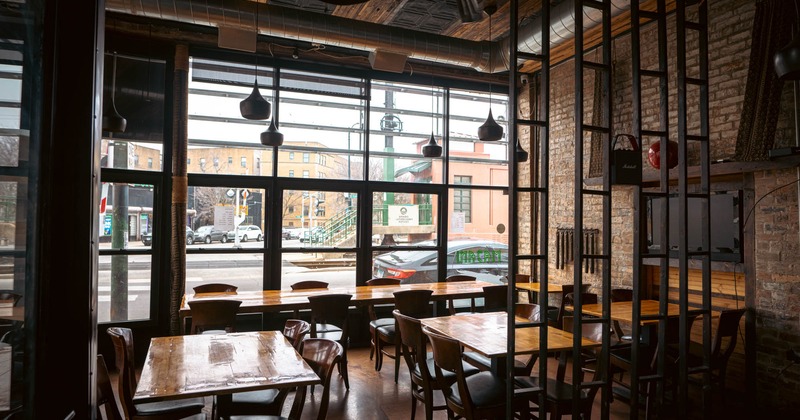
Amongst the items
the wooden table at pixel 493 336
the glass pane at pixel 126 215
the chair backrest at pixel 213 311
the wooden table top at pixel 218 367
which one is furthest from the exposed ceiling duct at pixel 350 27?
the wooden table top at pixel 218 367

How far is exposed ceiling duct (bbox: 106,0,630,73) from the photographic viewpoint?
441cm

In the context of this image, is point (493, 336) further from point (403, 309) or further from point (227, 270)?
point (227, 270)

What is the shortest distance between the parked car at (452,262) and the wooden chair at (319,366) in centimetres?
359

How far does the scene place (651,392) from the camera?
12.4 ft

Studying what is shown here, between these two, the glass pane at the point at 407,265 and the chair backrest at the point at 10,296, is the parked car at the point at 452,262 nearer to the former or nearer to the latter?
the glass pane at the point at 407,265

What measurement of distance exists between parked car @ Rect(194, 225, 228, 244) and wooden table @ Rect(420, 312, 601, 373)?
3100 millimetres

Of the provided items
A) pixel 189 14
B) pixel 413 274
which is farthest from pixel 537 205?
pixel 189 14

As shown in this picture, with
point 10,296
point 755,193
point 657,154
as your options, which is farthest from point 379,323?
point 10,296

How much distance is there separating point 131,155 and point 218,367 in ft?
12.3

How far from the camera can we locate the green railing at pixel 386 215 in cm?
680

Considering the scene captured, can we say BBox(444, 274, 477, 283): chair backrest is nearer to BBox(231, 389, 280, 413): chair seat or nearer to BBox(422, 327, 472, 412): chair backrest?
BBox(422, 327, 472, 412): chair backrest

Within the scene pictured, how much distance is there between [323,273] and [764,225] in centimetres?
487

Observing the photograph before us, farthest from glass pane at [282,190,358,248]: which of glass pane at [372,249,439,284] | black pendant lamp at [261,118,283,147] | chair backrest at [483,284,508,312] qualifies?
chair backrest at [483,284,508,312]

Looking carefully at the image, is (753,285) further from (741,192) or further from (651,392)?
(651,392)
